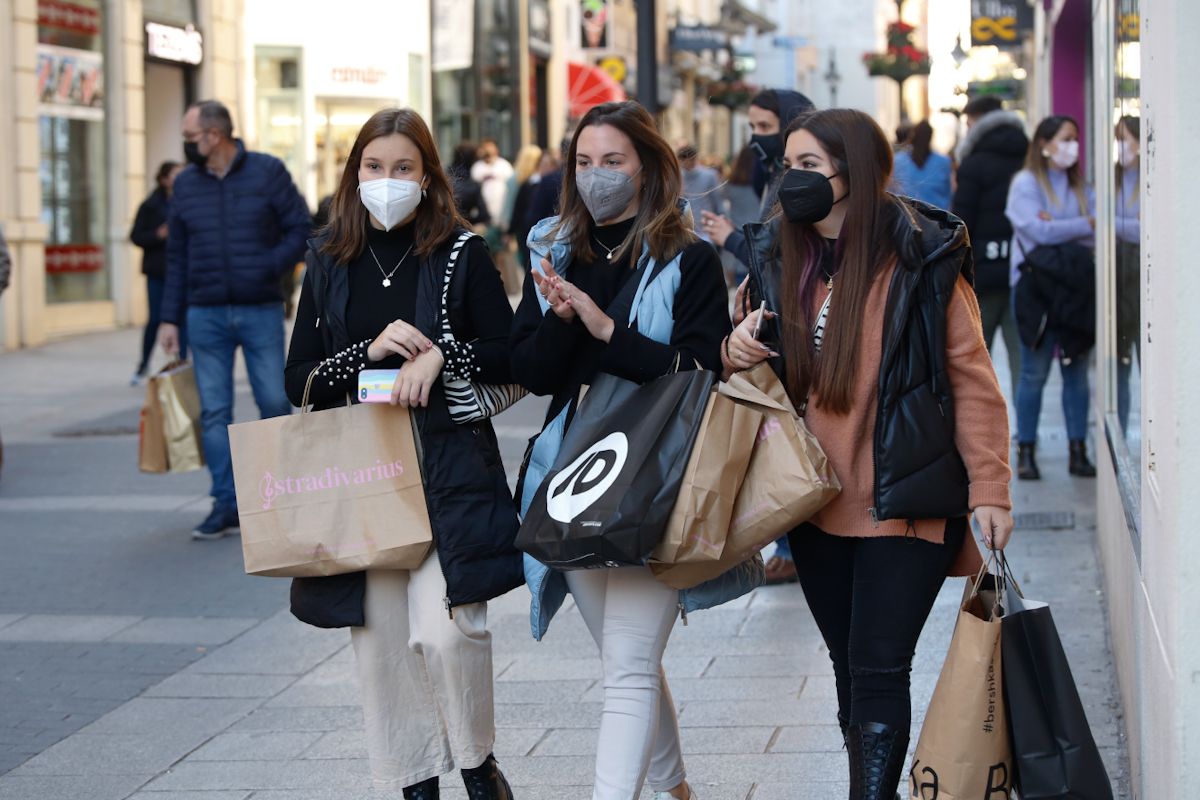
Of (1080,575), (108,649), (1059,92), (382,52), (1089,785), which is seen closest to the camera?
(1089,785)

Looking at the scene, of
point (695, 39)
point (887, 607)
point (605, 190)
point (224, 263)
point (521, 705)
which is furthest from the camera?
point (695, 39)

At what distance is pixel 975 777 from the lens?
356 cm

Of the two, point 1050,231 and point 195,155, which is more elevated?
point 195,155

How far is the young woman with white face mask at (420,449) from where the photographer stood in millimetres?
4031

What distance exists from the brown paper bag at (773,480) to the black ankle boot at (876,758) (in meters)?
0.47

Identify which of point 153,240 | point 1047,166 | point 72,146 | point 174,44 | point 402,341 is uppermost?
point 174,44

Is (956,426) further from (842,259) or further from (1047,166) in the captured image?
(1047,166)

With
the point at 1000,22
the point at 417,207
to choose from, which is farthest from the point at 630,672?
the point at 1000,22

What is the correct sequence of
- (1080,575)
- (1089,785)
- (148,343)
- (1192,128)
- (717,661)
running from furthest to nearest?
(148,343)
(1080,575)
(717,661)
(1089,785)
(1192,128)

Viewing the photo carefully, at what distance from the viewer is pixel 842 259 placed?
3.82m

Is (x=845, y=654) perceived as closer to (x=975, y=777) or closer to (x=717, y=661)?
(x=975, y=777)

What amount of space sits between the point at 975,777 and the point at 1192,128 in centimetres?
136

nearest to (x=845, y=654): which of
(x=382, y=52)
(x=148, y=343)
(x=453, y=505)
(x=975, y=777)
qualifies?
(x=975, y=777)

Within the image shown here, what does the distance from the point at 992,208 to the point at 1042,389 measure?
1.17 meters
